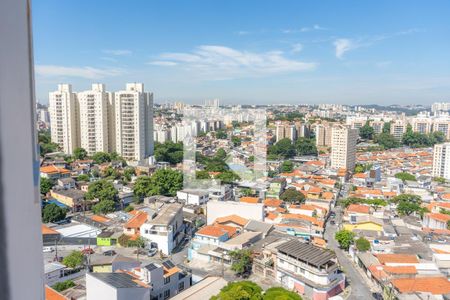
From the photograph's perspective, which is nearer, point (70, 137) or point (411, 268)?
point (411, 268)

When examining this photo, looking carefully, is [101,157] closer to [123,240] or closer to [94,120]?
[94,120]

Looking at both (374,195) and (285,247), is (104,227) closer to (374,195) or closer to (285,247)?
(285,247)

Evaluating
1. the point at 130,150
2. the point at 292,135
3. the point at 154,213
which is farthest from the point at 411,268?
the point at 292,135

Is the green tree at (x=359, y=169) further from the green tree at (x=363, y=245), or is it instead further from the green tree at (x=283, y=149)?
the green tree at (x=363, y=245)

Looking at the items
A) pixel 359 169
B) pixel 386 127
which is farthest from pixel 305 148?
pixel 386 127

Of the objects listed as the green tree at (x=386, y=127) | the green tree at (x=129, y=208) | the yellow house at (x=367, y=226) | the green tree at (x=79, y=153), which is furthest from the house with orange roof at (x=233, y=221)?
the green tree at (x=386, y=127)

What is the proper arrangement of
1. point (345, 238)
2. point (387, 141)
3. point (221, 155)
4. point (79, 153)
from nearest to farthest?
point (345, 238) → point (79, 153) → point (221, 155) → point (387, 141)

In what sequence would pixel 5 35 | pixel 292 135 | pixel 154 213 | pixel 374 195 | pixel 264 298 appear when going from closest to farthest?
pixel 5 35
pixel 264 298
pixel 154 213
pixel 374 195
pixel 292 135
